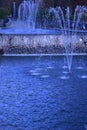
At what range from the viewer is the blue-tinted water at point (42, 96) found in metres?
11.0

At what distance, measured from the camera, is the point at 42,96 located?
43.9 ft

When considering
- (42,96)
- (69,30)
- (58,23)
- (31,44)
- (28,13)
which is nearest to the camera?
(42,96)

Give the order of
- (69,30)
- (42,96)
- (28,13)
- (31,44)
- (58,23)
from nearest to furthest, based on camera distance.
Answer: (42,96) → (31,44) → (69,30) → (58,23) → (28,13)

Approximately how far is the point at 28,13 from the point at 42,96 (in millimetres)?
22957

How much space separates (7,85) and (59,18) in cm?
1632

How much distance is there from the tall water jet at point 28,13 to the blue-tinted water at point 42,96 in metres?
12.0

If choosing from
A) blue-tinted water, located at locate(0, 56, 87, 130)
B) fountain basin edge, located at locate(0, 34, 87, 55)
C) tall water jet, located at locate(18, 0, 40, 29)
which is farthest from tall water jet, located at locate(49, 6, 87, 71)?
blue-tinted water, located at locate(0, 56, 87, 130)

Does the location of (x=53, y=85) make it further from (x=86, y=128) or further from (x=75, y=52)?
(x=75, y=52)

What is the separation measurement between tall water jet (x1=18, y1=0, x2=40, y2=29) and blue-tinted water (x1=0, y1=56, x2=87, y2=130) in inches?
473

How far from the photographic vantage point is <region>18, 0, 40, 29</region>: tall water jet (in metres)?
32.1

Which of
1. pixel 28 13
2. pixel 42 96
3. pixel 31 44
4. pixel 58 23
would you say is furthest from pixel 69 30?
pixel 42 96

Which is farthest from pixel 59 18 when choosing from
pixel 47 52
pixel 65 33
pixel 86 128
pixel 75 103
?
pixel 86 128

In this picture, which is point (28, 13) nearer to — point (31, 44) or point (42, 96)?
point (31, 44)

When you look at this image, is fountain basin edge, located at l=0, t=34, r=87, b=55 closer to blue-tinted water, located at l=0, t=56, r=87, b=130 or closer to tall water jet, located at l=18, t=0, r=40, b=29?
blue-tinted water, located at l=0, t=56, r=87, b=130
